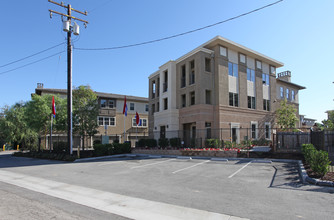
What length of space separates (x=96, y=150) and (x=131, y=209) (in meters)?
17.2

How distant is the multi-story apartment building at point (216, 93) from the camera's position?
24797 mm

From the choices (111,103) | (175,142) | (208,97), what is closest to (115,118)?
(111,103)

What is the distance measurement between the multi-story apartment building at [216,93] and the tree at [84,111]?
7691mm

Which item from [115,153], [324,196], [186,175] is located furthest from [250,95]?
[324,196]

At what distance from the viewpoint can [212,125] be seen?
82.4 feet

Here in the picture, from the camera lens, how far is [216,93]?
83.0 feet

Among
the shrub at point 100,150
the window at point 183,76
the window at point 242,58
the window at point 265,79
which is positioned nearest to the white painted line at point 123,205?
the shrub at point 100,150

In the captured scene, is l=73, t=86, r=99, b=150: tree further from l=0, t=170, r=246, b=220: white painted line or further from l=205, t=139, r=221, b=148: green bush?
l=0, t=170, r=246, b=220: white painted line

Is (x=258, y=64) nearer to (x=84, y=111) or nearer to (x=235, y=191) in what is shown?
(x=84, y=111)

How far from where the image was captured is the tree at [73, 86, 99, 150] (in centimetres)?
2514

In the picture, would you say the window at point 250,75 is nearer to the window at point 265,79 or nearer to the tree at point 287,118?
the window at point 265,79

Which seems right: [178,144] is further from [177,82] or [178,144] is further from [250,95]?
[250,95]

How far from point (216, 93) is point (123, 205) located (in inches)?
809

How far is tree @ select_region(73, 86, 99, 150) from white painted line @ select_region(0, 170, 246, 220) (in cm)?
1634
